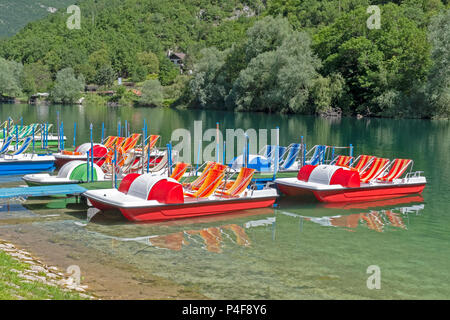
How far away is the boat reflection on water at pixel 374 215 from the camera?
18.4 m

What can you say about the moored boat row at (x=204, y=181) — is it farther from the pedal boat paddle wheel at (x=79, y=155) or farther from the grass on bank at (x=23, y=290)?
the grass on bank at (x=23, y=290)

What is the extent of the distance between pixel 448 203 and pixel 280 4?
13432 cm

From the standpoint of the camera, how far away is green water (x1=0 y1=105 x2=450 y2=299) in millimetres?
12000

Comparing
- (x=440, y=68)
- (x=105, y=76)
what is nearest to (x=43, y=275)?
(x=440, y=68)

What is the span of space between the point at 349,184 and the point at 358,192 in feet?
2.34

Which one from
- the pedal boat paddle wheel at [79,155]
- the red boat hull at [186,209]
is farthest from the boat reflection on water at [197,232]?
the pedal boat paddle wheel at [79,155]

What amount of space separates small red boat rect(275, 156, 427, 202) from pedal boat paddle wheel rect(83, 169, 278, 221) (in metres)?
2.60

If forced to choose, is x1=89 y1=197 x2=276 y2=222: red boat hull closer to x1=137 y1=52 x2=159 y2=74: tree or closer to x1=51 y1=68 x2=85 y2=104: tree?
x1=51 y1=68 x2=85 y2=104: tree

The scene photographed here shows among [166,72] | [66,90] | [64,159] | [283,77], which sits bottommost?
[64,159]

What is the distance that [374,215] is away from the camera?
65.7 feet

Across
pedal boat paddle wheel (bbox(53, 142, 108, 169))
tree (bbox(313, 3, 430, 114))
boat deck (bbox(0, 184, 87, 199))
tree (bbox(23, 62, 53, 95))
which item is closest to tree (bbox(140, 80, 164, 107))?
tree (bbox(23, 62, 53, 95))

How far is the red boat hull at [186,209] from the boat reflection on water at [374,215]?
52.4 inches

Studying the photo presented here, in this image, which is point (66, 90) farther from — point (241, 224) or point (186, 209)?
point (241, 224)
